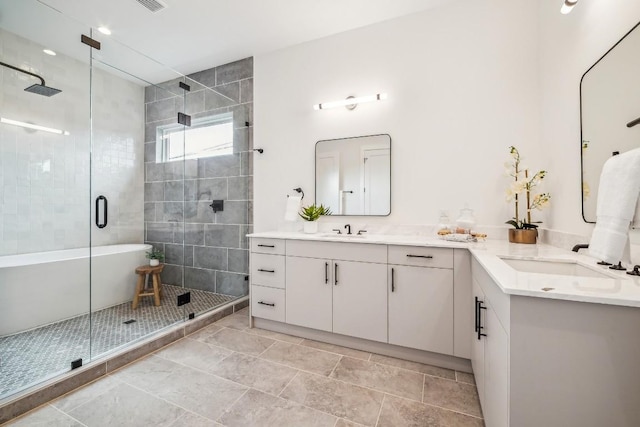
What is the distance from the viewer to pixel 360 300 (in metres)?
2.01

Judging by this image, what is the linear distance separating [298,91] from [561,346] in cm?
281

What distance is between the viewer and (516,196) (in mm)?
1985

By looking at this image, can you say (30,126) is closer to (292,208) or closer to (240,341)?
(292,208)

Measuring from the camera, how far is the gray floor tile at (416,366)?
174 cm

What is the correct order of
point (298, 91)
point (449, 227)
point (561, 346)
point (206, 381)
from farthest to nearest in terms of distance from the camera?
point (298, 91) → point (449, 227) → point (206, 381) → point (561, 346)

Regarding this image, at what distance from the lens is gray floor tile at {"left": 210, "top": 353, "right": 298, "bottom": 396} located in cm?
163

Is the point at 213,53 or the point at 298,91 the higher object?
the point at 213,53

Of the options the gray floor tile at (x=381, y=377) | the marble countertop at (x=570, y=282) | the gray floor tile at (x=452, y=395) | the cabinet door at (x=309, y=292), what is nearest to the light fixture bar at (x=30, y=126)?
the cabinet door at (x=309, y=292)

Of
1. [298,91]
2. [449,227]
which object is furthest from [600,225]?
[298,91]

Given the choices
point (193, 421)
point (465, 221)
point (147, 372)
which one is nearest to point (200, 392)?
point (193, 421)

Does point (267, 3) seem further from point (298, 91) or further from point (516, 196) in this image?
point (516, 196)

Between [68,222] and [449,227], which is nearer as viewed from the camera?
[449,227]

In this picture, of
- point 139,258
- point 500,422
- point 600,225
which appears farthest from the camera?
point 139,258

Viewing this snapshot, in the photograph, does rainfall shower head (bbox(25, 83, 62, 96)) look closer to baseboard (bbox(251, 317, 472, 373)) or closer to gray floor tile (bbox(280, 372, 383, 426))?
baseboard (bbox(251, 317, 472, 373))
